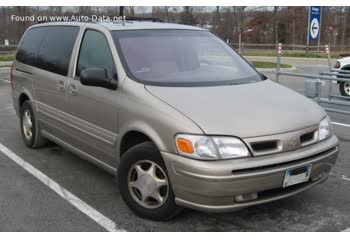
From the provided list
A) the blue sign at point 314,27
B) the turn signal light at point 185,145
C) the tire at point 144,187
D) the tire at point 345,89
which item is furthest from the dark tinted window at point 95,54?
the blue sign at point 314,27

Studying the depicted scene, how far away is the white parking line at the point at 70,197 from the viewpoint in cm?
367

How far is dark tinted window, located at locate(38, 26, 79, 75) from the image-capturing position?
16.0 ft

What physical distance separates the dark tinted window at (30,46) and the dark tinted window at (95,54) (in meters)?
1.25

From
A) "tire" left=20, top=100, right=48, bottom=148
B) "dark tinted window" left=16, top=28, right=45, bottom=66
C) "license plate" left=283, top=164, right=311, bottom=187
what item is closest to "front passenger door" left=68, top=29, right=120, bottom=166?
"tire" left=20, top=100, right=48, bottom=148

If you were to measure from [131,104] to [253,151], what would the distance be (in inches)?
45.2

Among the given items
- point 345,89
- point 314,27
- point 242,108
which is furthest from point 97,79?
point 314,27

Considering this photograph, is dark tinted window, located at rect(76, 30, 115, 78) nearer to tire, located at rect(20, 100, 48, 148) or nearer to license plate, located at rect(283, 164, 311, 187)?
tire, located at rect(20, 100, 48, 148)

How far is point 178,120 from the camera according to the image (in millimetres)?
3371

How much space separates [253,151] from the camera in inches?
129

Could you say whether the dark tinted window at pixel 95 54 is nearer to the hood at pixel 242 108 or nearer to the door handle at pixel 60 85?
the door handle at pixel 60 85

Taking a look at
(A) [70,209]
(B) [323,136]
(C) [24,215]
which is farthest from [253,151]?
(C) [24,215]

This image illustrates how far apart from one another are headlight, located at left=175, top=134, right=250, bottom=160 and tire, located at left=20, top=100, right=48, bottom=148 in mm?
3025

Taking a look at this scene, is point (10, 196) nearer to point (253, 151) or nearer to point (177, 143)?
point (177, 143)

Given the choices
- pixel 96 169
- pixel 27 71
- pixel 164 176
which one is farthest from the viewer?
pixel 27 71
